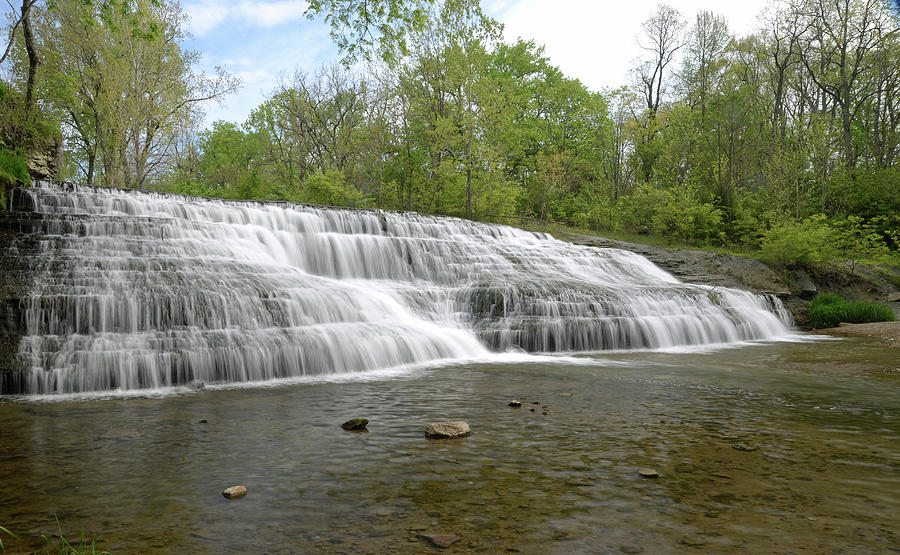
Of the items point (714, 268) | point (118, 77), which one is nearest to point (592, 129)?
point (714, 268)

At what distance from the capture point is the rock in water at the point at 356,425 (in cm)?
Result: 452

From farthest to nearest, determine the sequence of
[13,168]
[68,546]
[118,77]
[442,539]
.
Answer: [118,77], [13,168], [442,539], [68,546]

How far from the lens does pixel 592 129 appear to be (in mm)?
39906

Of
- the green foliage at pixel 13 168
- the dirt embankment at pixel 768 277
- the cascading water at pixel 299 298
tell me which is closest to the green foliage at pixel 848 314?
the cascading water at pixel 299 298

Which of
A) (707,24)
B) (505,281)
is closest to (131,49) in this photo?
(505,281)

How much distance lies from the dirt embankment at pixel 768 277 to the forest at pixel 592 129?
852mm

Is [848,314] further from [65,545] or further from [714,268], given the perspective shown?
[65,545]

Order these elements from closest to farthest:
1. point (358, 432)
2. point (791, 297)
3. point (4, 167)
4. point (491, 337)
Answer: point (358, 432) < point (491, 337) < point (4, 167) < point (791, 297)

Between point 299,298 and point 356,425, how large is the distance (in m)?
5.45

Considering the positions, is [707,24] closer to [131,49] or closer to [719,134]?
[719,134]

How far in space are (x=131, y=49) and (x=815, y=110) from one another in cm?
4289

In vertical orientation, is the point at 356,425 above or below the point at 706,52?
below

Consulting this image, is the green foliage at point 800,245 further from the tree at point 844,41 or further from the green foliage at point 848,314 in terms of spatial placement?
the tree at point 844,41

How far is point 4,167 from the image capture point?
11.8 m
